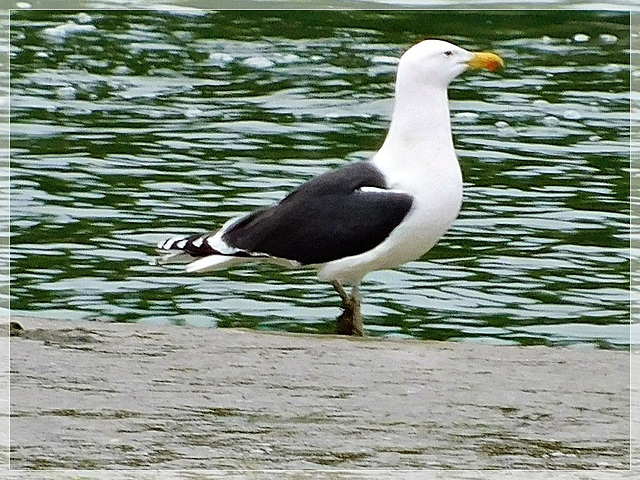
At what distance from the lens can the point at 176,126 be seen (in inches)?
336

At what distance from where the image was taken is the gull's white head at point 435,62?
555 cm

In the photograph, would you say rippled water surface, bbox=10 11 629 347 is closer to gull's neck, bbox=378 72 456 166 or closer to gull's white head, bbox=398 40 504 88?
gull's neck, bbox=378 72 456 166

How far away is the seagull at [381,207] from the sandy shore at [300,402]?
0.41 m

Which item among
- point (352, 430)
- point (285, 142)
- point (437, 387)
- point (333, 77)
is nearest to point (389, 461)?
point (352, 430)

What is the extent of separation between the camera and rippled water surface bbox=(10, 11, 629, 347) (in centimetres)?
637

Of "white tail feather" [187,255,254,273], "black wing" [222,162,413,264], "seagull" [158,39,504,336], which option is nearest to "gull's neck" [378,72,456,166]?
"seagull" [158,39,504,336]

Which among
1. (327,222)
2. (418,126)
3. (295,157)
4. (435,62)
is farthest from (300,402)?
(295,157)

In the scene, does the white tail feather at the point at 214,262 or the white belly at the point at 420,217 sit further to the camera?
the white tail feather at the point at 214,262

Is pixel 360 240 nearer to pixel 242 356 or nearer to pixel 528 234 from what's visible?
pixel 242 356

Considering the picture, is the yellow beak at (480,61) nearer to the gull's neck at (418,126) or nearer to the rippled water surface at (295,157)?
the gull's neck at (418,126)

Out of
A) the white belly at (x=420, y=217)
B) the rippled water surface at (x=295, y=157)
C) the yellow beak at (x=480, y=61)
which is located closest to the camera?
the white belly at (x=420, y=217)

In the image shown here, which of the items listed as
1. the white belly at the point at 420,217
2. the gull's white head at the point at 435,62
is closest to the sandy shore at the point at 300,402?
the white belly at the point at 420,217

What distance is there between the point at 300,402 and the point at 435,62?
5.47 ft

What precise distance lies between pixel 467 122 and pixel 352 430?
14.7 feet
